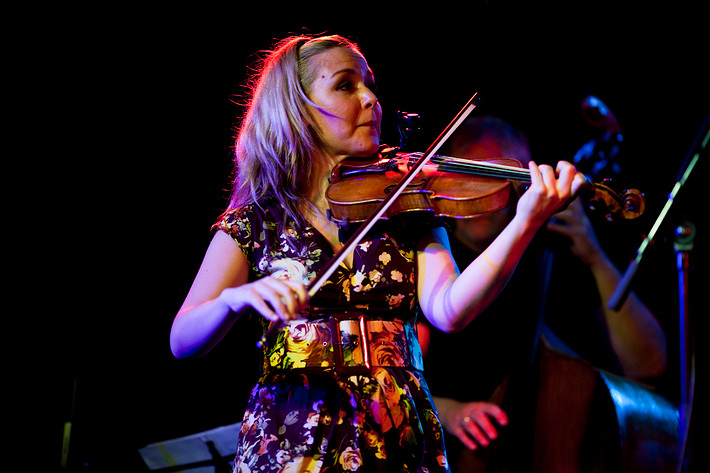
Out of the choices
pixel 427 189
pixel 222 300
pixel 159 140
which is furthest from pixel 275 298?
pixel 159 140

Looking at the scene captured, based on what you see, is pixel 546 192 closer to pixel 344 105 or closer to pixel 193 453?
pixel 344 105

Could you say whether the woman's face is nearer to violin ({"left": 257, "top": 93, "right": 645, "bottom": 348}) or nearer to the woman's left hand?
violin ({"left": 257, "top": 93, "right": 645, "bottom": 348})

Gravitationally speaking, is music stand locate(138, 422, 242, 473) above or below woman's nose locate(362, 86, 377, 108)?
below

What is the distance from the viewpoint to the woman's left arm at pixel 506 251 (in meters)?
1.26

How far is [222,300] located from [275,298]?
0.82ft

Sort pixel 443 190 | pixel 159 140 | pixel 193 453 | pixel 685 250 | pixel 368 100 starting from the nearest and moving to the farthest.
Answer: pixel 685 250 < pixel 443 190 < pixel 368 100 < pixel 193 453 < pixel 159 140

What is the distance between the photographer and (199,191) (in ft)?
9.82

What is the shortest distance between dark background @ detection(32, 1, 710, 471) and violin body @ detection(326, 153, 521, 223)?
1.19 m

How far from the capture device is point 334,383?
1294 mm

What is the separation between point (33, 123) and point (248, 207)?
71.3 inches

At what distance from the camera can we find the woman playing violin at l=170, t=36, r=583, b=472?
1.23m

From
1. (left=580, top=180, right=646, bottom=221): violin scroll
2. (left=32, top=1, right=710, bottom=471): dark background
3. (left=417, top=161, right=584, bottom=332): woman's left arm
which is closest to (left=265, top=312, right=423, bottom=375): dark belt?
(left=417, top=161, right=584, bottom=332): woman's left arm

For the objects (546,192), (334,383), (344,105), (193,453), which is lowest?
(193,453)

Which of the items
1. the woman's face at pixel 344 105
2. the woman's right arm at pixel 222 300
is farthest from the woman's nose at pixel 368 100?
the woman's right arm at pixel 222 300
